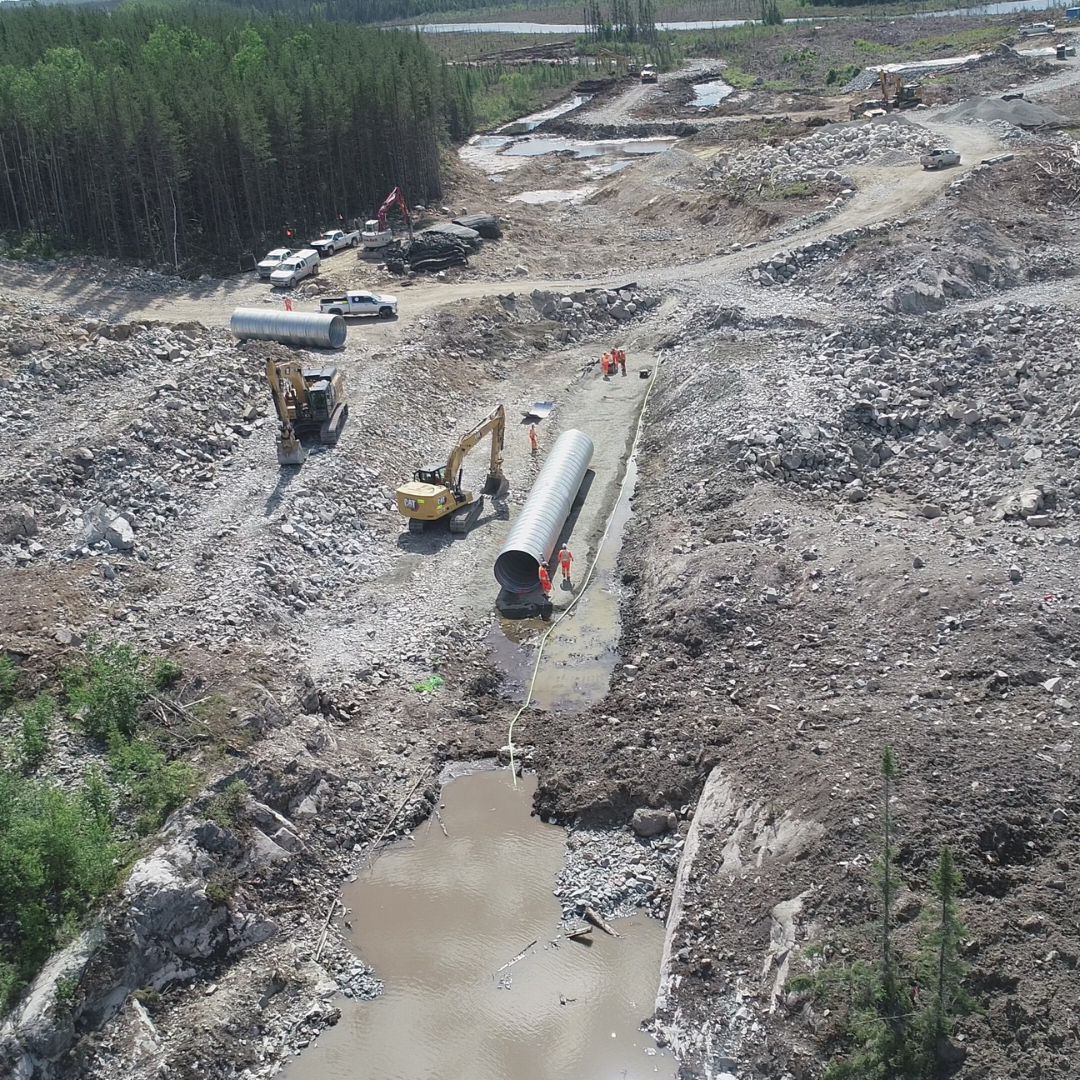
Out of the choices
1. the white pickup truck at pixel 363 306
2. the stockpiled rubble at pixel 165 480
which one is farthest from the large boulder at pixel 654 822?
the white pickup truck at pixel 363 306

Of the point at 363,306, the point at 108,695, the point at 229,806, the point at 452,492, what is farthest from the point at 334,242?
the point at 229,806

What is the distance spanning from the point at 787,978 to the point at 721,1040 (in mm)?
1353

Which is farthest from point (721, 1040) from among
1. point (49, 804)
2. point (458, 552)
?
point (458, 552)

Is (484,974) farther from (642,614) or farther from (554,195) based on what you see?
(554,195)

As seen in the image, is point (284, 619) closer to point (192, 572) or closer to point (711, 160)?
point (192, 572)

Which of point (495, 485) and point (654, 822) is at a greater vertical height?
point (495, 485)

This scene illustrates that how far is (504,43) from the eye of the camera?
139 metres

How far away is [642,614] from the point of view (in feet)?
92.1

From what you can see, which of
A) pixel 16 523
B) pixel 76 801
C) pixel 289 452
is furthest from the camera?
pixel 289 452

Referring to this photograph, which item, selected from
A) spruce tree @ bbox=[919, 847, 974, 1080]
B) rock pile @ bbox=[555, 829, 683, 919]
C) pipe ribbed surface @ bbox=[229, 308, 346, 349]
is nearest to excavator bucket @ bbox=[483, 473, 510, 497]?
pipe ribbed surface @ bbox=[229, 308, 346, 349]

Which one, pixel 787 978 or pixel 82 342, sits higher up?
pixel 82 342

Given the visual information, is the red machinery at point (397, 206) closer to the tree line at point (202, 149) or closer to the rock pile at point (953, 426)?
the tree line at point (202, 149)

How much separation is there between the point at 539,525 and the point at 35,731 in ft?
41.9

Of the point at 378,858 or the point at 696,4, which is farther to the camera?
the point at 696,4
